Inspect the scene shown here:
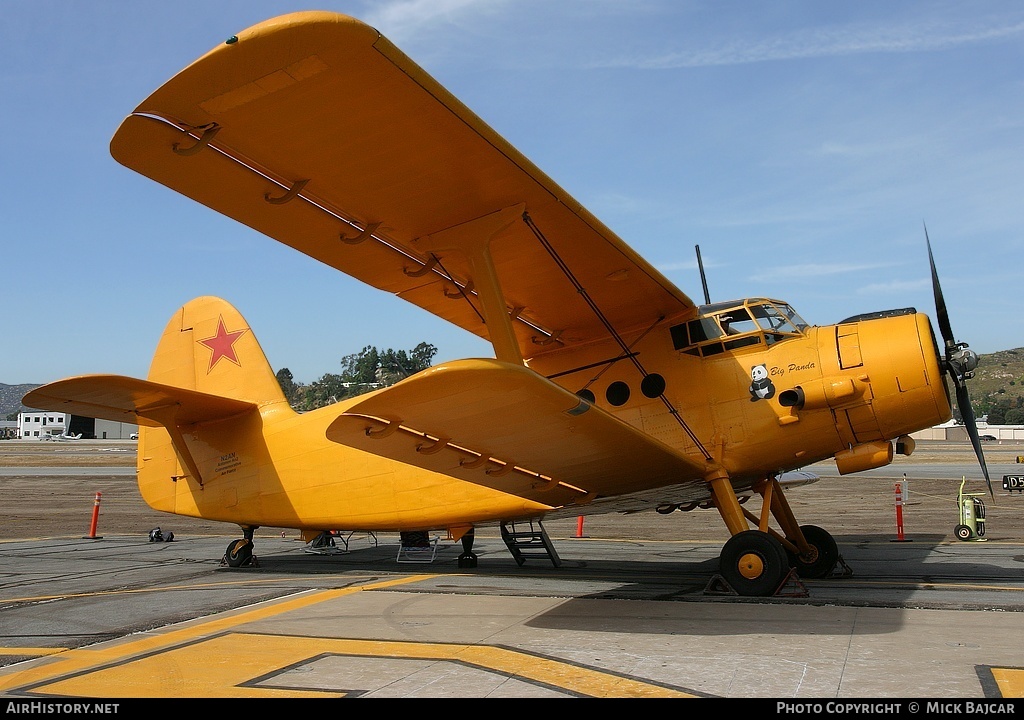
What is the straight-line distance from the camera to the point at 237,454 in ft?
37.7

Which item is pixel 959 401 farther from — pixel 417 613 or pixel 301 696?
pixel 301 696

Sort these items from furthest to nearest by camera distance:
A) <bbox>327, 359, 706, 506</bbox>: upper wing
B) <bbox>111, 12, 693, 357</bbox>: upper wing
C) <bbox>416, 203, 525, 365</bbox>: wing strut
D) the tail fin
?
the tail fin
<bbox>416, 203, 525, 365</bbox>: wing strut
<bbox>327, 359, 706, 506</bbox>: upper wing
<bbox>111, 12, 693, 357</bbox>: upper wing

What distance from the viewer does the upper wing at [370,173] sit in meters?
4.80

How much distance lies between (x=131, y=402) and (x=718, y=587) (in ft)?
24.5

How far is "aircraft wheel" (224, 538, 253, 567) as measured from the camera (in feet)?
38.3

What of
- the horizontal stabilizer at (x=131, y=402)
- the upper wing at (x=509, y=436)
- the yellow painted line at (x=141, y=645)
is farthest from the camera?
the horizontal stabilizer at (x=131, y=402)

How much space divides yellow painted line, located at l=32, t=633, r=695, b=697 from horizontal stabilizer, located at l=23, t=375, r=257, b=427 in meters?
3.07

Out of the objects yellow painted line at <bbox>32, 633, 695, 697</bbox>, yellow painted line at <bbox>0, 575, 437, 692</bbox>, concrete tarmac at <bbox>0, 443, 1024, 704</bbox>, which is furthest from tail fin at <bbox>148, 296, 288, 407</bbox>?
yellow painted line at <bbox>32, 633, 695, 697</bbox>

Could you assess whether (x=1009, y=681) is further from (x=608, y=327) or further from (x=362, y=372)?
(x=362, y=372)

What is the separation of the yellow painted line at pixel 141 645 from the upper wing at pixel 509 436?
1999 mm

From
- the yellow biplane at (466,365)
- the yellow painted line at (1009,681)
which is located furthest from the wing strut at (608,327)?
the yellow painted line at (1009,681)

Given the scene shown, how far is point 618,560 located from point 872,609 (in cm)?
528

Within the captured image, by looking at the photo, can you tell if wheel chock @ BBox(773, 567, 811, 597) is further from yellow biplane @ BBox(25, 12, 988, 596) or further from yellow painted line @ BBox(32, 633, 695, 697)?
yellow painted line @ BBox(32, 633, 695, 697)

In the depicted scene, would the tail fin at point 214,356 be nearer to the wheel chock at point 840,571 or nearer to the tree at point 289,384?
the wheel chock at point 840,571
